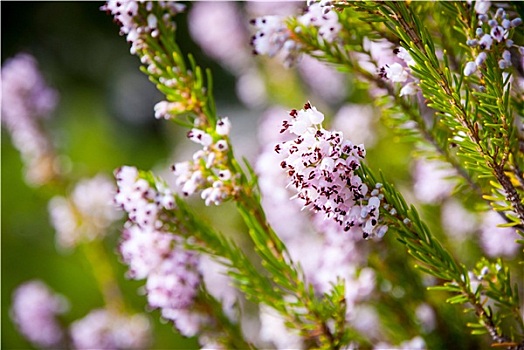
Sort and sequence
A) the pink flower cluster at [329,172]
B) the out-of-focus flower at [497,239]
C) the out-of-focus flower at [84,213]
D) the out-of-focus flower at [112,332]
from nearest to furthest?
the pink flower cluster at [329,172] < the out-of-focus flower at [497,239] < the out-of-focus flower at [112,332] < the out-of-focus flower at [84,213]

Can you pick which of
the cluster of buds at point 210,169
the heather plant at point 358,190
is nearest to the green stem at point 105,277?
the heather plant at point 358,190

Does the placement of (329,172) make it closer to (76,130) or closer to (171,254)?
(171,254)

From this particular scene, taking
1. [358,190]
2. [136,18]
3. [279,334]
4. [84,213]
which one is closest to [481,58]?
[358,190]

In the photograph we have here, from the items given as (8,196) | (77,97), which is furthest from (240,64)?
(77,97)

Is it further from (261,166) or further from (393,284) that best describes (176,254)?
(393,284)

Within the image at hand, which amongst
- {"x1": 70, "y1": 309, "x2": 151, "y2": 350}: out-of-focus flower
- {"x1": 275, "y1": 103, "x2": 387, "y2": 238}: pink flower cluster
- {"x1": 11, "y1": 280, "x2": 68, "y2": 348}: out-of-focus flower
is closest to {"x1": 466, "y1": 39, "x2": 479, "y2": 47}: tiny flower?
{"x1": 275, "y1": 103, "x2": 387, "y2": 238}: pink flower cluster

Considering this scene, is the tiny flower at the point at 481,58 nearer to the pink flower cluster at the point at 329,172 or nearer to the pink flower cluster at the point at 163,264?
the pink flower cluster at the point at 329,172

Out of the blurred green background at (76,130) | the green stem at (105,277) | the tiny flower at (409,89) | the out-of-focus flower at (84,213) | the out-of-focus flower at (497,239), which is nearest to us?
the tiny flower at (409,89)
